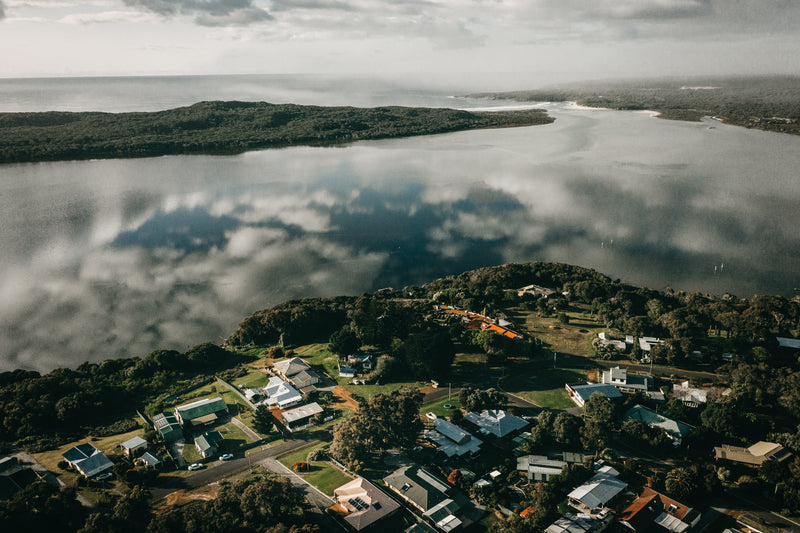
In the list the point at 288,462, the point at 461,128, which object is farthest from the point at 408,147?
the point at 288,462

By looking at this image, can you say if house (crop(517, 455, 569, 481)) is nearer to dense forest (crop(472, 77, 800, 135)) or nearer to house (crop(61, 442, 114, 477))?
house (crop(61, 442, 114, 477))

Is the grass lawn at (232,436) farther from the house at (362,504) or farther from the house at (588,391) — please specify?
the house at (588,391)

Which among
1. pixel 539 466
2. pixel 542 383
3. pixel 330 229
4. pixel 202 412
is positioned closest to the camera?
pixel 539 466

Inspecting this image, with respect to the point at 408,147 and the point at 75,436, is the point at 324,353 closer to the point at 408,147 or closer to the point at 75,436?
the point at 75,436

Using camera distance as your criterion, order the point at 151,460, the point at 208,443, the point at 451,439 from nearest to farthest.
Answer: the point at 151,460, the point at 208,443, the point at 451,439

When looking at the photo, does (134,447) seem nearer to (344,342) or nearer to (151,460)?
(151,460)

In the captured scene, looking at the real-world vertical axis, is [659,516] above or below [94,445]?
above

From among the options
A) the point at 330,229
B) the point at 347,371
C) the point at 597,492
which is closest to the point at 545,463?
the point at 597,492
